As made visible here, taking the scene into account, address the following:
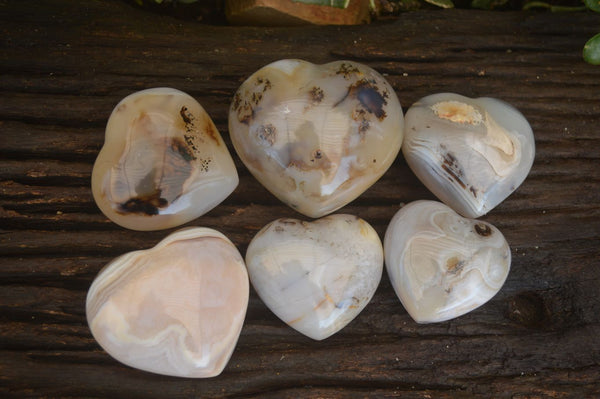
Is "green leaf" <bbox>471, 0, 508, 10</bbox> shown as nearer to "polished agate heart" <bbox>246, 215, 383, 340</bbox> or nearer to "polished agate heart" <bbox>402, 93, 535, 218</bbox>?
"polished agate heart" <bbox>402, 93, 535, 218</bbox>

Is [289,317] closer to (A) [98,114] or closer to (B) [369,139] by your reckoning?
(B) [369,139]

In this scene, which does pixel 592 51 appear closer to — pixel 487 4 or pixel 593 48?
pixel 593 48

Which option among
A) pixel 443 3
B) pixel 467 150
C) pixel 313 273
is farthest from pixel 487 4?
pixel 313 273

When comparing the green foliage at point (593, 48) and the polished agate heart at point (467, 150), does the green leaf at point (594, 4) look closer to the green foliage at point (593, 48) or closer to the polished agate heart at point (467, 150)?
the green foliage at point (593, 48)

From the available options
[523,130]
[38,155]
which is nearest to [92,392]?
[38,155]

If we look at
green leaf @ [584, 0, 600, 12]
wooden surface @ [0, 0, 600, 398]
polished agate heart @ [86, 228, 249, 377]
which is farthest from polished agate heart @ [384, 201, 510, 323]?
green leaf @ [584, 0, 600, 12]
